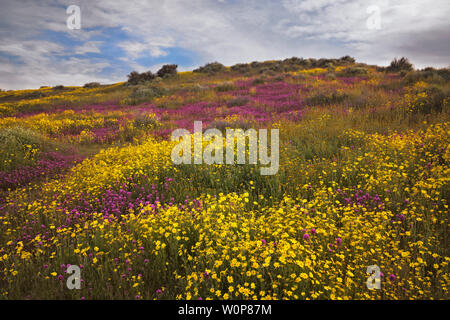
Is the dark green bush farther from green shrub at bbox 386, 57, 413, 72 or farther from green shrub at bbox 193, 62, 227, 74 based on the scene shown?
green shrub at bbox 193, 62, 227, 74

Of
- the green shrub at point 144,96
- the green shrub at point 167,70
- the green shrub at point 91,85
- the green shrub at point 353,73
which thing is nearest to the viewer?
the green shrub at point 144,96

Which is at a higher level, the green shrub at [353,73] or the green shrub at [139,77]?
the green shrub at [139,77]

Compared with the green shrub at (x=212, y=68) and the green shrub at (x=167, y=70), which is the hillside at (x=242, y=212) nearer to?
the green shrub at (x=167, y=70)

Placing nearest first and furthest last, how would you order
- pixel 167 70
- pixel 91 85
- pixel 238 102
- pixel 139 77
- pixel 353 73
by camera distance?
pixel 238 102, pixel 353 73, pixel 139 77, pixel 167 70, pixel 91 85

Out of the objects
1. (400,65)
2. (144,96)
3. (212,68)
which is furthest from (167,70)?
(400,65)

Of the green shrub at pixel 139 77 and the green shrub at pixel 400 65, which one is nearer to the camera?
the green shrub at pixel 400 65

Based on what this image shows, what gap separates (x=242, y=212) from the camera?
11.8 feet

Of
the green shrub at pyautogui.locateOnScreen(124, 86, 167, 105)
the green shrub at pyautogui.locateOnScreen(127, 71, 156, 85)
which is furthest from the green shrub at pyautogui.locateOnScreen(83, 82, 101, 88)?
the green shrub at pyautogui.locateOnScreen(124, 86, 167, 105)

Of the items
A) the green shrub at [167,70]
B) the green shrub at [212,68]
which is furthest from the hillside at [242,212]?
the green shrub at [212,68]

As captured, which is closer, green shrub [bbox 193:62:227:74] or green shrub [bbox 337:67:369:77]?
green shrub [bbox 337:67:369:77]

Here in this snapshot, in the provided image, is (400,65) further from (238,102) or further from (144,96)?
(144,96)

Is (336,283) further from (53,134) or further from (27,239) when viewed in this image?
(53,134)

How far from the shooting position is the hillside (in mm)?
2482

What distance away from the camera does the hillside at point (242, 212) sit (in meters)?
2.48
